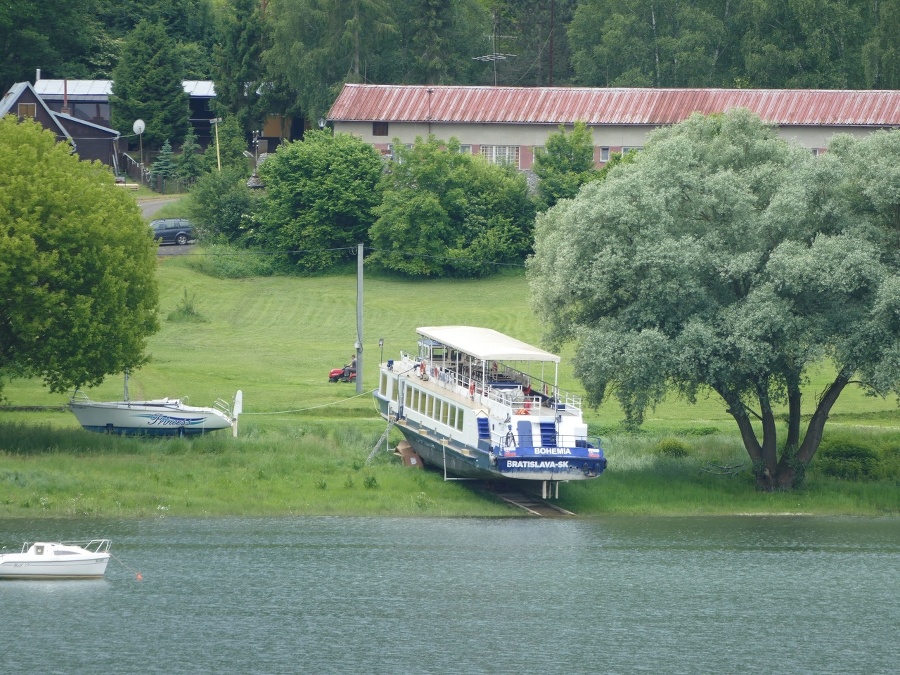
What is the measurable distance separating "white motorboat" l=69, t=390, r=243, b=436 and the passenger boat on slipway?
7363mm

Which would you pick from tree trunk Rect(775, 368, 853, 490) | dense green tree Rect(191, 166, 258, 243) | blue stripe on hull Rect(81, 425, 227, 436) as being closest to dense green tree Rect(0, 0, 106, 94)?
dense green tree Rect(191, 166, 258, 243)

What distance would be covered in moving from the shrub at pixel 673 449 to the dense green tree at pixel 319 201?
39478 mm

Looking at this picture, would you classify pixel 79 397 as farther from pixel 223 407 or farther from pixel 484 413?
pixel 484 413

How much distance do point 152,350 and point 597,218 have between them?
29.0 m

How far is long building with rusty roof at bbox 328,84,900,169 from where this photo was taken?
106 metres

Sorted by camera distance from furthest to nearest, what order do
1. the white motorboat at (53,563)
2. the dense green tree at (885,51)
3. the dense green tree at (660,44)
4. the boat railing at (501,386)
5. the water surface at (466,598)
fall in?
1. the dense green tree at (660,44)
2. the dense green tree at (885,51)
3. the boat railing at (501,386)
4. the white motorboat at (53,563)
5. the water surface at (466,598)

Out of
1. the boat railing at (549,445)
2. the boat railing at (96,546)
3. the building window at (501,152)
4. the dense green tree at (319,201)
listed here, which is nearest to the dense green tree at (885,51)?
the building window at (501,152)

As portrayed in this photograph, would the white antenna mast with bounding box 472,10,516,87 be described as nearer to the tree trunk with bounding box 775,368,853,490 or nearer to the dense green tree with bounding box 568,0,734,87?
the dense green tree with bounding box 568,0,734,87

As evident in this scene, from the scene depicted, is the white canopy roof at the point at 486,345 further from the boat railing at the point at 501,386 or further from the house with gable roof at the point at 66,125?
the house with gable roof at the point at 66,125

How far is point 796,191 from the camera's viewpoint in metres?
57.3

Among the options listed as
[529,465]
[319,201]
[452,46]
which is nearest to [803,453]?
[529,465]

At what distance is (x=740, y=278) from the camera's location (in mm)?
57562

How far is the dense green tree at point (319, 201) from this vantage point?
99000 millimetres

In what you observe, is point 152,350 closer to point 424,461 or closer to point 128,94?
point 424,461
